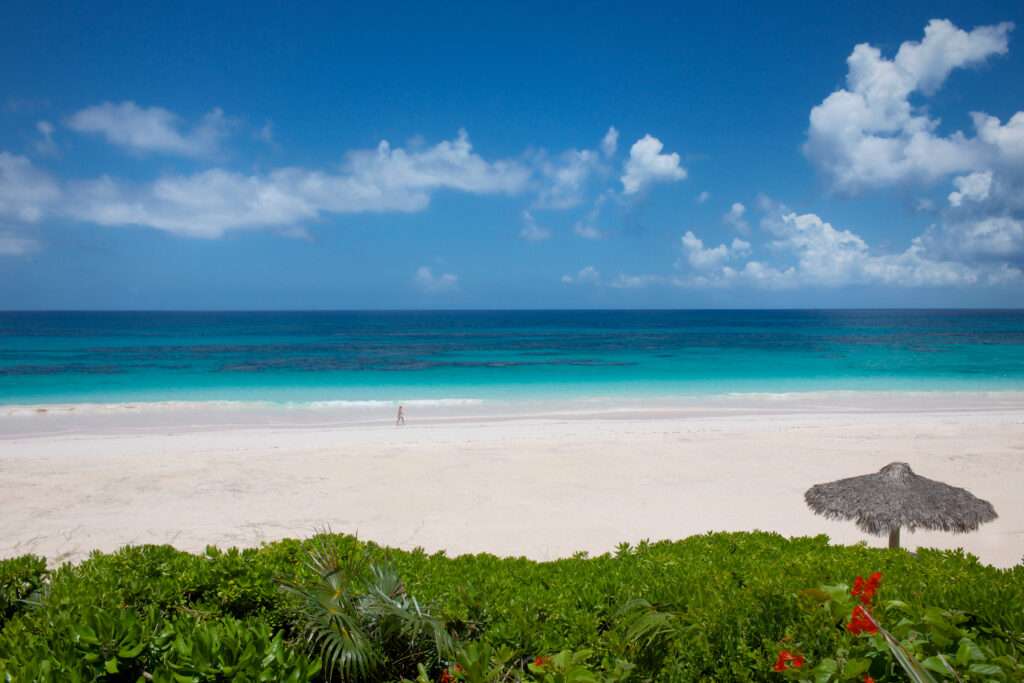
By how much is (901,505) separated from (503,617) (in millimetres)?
6862

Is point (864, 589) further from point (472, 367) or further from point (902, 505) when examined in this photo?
point (472, 367)

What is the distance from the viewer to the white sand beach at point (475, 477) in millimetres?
10219

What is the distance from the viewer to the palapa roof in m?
8.25

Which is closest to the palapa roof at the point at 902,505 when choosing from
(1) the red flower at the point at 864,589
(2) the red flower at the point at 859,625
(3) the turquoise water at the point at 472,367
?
(1) the red flower at the point at 864,589

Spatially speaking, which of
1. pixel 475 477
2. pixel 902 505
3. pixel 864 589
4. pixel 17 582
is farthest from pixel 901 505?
pixel 17 582

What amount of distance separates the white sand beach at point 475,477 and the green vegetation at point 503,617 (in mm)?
4954

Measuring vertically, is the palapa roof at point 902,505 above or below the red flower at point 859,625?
below

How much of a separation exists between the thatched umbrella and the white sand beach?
4.28ft

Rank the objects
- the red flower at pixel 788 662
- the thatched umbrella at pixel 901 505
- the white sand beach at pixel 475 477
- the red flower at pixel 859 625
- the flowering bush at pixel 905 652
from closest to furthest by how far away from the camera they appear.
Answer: the flowering bush at pixel 905 652 < the red flower at pixel 859 625 < the red flower at pixel 788 662 < the thatched umbrella at pixel 901 505 < the white sand beach at pixel 475 477

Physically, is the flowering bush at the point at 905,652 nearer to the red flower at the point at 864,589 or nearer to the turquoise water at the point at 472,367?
the red flower at the point at 864,589

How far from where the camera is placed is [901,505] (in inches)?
331

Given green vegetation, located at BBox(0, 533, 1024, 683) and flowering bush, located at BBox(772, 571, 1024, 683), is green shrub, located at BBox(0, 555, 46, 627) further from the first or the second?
flowering bush, located at BBox(772, 571, 1024, 683)

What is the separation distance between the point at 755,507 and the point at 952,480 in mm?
5201

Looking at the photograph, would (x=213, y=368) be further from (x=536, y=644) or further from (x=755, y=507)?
(x=536, y=644)
